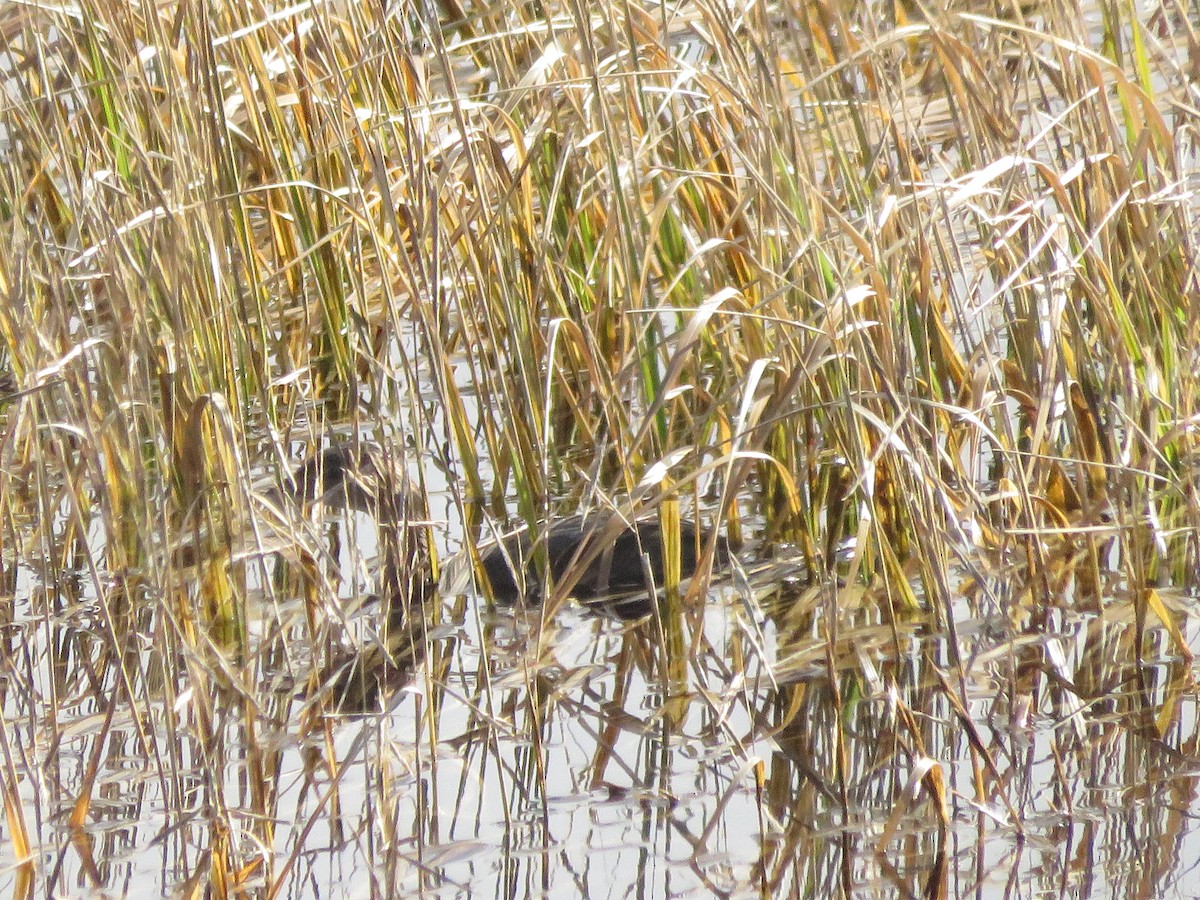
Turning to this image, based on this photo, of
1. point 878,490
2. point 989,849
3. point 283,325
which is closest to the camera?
point 989,849

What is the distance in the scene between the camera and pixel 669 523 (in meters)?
1.81

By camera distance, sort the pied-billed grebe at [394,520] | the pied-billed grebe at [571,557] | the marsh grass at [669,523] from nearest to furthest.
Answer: the marsh grass at [669,523] → the pied-billed grebe at [394,520] → the pied-billed grebe at [571,557]

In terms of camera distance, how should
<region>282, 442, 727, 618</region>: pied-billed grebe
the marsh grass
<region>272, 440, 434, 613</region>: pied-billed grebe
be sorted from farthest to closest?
<region>282, 442, 727, 618</region>: pied-billed grebe
<region>272, 440, 434, 613</region>: pied-billed grebe
the marsh grass

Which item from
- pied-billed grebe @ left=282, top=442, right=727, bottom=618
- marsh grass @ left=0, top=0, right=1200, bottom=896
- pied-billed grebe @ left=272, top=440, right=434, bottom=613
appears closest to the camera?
marsh grass @ left=0, top=0, right=1200, bottom=896

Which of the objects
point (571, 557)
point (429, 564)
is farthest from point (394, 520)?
point (571, 557)

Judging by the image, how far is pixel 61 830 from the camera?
4.91ft

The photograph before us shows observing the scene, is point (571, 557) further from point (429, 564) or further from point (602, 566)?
point (429, 564)

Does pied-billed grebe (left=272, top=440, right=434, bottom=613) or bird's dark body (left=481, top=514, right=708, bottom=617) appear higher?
pied-billed grebe (left=272, top=440, right=434, bottom=613)

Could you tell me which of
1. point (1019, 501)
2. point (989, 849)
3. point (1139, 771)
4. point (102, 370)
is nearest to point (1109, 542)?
point (1019, 501)

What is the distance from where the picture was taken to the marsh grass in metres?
1.42

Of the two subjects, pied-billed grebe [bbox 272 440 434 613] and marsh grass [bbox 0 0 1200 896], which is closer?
marsh grass [bbox 0 0 1200 896]

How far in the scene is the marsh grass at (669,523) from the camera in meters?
1.42

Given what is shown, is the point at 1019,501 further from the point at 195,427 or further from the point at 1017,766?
the point at 195,427

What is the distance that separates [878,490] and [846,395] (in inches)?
17.1
